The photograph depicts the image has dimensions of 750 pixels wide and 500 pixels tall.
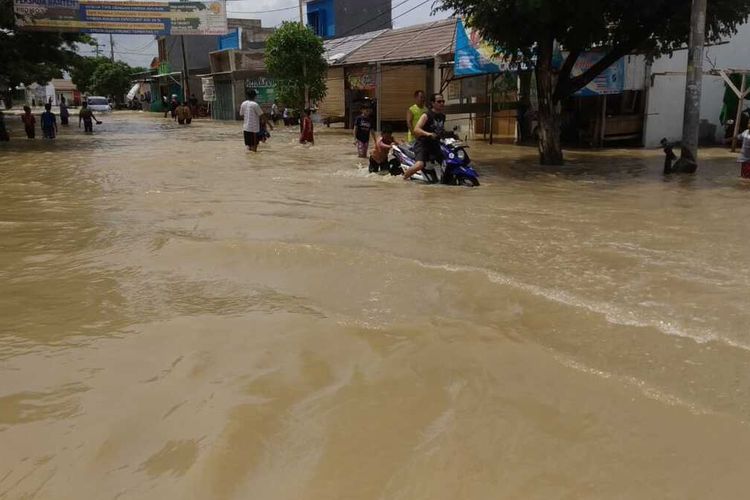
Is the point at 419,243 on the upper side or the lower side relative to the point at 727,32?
lower

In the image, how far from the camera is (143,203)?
873 centimetres

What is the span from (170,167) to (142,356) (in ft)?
33.9

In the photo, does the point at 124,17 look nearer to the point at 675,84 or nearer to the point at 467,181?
the point at 675,84

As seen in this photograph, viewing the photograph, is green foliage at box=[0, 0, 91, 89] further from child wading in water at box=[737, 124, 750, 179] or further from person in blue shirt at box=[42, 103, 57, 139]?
child wading in water at box=[737, 124, 750, 179]

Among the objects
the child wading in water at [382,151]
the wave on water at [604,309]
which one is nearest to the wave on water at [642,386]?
the wave on water at [604,309]

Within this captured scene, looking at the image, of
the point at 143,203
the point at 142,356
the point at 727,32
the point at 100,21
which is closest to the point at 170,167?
the point at 143,203

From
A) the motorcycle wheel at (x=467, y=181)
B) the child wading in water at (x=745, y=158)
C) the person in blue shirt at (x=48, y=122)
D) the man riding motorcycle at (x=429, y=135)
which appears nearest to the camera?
Answer: the man riding motorcycle at (x=429, y=135)

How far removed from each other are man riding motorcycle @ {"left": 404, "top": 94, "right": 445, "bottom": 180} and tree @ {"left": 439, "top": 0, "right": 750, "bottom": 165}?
8.66ft

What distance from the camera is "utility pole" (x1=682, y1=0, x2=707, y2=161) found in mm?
11344

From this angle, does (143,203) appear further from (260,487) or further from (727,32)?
(727,32)

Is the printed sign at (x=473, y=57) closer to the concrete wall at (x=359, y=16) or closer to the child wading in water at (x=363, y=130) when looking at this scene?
the child wading in water at (x=363, y=130)

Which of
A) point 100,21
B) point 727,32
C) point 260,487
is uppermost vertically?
point 100,21

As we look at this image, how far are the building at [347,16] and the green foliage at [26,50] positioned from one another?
16158mm

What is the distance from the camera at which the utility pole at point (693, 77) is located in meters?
11.3
